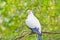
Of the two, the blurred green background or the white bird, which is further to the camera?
the white bird

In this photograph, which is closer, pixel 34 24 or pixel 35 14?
pixel 34 24

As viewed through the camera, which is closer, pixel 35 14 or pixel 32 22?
pixel 32 22

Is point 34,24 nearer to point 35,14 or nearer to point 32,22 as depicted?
point 32,22

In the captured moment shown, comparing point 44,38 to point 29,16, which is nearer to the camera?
point 29,16

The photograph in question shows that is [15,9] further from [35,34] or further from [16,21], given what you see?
[35,34]

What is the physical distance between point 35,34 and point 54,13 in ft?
0.70

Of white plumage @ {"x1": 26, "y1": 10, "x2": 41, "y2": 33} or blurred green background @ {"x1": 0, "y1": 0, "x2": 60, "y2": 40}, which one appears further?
white plumage @ {"x1": 26, "y1": 10, "x2": 41, "y2": 33}

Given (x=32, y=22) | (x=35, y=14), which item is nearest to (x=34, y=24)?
(x=32, y=22)

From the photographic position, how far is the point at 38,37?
150cm

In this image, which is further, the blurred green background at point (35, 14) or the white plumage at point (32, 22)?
the white plumage at point (32, 22)

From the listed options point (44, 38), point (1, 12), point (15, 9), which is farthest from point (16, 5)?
point (44, 38)

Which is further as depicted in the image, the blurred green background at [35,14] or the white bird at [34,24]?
the white bird at [34,24]

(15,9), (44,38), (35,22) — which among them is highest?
(15,9)

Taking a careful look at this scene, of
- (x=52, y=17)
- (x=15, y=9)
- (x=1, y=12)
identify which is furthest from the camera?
(x=52, y=17)
